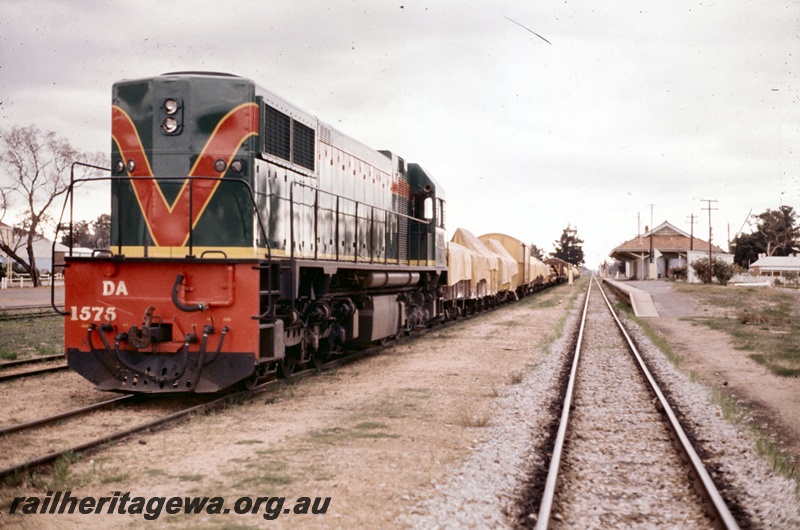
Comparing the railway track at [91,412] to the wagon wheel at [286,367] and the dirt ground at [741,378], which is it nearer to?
the wagon wheel at [286,367]

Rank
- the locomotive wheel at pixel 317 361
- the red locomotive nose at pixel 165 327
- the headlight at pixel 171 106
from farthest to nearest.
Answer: the locomotive wheel at pixel 317 361 < the headlight at pixel 171 106 < the red locomotive nose at pixel 165 327

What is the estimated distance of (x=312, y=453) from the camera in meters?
6.07

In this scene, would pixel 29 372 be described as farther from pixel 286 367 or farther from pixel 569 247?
pixel 569 247

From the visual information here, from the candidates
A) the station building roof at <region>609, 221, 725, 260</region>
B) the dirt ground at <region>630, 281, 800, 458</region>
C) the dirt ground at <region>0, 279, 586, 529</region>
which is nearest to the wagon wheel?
the dirt ground at <region>0, 279, 586, 529</region>

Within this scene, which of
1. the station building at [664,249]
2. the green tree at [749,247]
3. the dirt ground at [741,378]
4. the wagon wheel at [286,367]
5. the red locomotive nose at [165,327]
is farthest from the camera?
the green tree at [749,247]

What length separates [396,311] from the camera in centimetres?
1346

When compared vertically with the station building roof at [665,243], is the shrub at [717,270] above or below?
below

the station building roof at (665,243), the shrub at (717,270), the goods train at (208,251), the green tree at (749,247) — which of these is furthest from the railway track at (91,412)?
the green tree at (749,247)

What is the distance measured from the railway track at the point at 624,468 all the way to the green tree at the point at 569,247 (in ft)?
485

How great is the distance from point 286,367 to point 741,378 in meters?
7.10

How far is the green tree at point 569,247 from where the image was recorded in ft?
506

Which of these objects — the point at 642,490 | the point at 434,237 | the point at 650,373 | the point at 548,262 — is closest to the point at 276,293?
the point at 642,490

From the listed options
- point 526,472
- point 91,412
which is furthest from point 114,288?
point 526,472

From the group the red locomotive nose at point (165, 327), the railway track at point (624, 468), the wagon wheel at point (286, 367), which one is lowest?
the railway track at point (624, 468)
